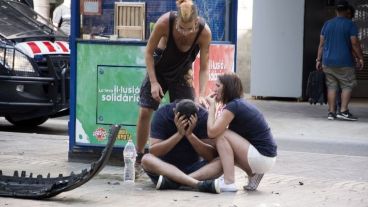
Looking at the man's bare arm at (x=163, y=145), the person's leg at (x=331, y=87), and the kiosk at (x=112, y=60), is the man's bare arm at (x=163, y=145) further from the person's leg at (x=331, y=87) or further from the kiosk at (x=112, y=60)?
the person's leg at (x=331, y=87)

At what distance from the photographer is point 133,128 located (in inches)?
324

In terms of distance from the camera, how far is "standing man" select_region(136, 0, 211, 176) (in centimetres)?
732

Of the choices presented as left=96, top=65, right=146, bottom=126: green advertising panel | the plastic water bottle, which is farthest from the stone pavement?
left=96, top=65, right=146, bottom=126: green advertising panel

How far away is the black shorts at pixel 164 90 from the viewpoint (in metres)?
7.62

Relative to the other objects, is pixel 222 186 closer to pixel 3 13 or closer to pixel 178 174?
pixel 178 174

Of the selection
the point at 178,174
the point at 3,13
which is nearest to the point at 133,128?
the point at 178,174

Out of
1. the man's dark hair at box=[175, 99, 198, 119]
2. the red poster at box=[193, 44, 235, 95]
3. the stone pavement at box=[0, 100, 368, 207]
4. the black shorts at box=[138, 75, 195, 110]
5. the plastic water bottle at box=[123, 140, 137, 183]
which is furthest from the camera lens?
the red poster at box=[193, 44, 235, 95]

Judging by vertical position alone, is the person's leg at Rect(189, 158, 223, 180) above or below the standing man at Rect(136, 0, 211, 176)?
below

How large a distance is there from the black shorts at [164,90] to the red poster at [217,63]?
1.54 feet

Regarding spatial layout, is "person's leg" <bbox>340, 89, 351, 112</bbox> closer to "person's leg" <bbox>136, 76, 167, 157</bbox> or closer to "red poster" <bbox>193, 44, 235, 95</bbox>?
"red poster" <bbox>193, 44, 235, 95</bbox>

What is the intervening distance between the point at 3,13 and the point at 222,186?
243 inches

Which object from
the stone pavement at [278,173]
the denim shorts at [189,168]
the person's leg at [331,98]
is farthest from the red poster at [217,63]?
the person's leg at [331,98]

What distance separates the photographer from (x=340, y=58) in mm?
12961

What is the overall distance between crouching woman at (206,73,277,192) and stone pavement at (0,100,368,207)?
8.5 inches
